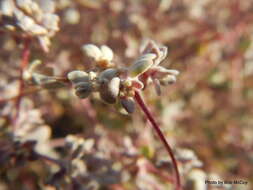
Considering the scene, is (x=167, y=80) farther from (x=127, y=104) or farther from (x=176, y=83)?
(x=176, y=83)

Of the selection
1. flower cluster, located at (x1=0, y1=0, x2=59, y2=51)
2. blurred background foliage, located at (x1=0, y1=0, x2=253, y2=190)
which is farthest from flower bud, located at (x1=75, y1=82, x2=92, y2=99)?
blurred background foliage, located at (x1=0, y1=0, x2=253, y2=190)

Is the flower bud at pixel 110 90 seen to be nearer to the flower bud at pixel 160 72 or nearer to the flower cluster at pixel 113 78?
the flower cluster at pixel 113 78

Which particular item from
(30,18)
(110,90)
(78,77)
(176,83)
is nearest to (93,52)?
(78,77)

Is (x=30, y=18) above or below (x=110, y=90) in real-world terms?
above

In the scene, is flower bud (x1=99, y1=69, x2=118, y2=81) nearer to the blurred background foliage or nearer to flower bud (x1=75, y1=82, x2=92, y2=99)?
flower bud (x1=75, y1=82, x2=92, y2=99)

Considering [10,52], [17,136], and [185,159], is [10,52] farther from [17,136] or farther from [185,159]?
[185,159]
